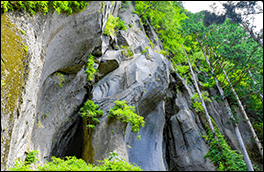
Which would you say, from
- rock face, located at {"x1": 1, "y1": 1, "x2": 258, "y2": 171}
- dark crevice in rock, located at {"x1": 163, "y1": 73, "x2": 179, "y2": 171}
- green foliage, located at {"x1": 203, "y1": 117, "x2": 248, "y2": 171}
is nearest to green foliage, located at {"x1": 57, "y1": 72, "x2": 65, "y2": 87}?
rock face, located at {"x1": 1, "y1": 1, "x2": 258, "y2": 171}

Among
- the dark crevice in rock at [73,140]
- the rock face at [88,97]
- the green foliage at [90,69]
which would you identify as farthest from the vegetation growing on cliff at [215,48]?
the green foliage at [90,69]

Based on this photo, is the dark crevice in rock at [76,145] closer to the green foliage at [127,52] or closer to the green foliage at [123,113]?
the green foliage at [123,113]

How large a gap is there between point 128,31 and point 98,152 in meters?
9.13

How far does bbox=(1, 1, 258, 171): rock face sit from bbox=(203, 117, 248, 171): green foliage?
47cm

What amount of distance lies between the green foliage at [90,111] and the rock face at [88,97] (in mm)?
283

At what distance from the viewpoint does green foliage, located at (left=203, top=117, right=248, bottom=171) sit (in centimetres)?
1039

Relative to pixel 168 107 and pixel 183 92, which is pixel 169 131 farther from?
pixel 183 92

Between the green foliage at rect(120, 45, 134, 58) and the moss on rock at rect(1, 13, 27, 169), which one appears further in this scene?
the green foliage at rect(120, 45, 134, 58)

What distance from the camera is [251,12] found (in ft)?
36.9

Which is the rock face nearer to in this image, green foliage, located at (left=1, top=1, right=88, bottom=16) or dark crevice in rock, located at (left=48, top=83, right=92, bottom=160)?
dark crevice in rock, located at (left=48, top=83, right=92, bottom=160)

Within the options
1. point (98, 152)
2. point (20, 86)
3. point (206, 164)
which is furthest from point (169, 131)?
point (20, 86)

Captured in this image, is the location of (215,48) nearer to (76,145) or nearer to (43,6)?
(76,145)

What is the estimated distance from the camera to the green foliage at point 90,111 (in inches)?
290

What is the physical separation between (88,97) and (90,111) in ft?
4.44
